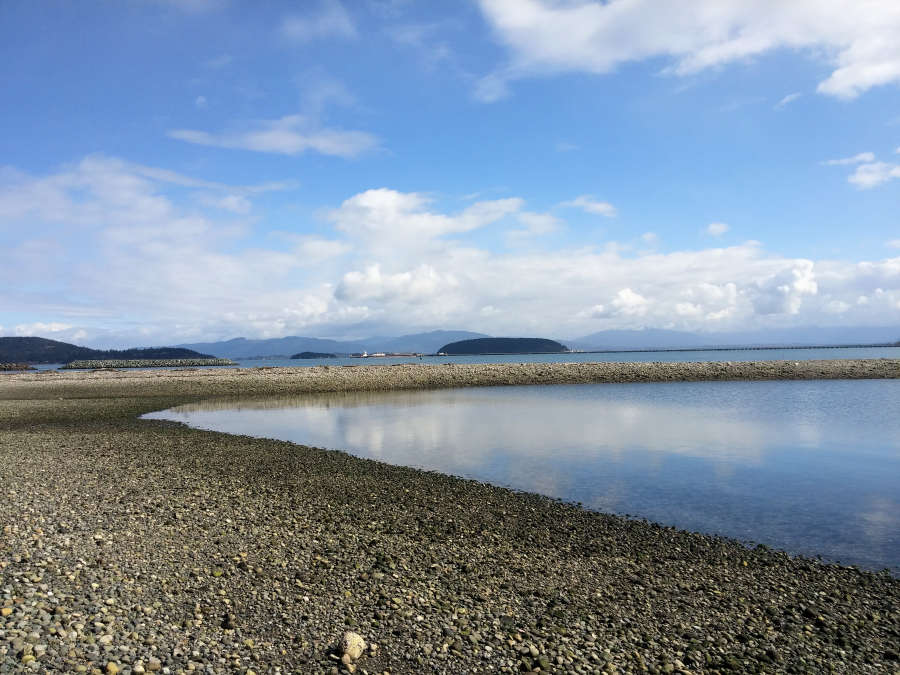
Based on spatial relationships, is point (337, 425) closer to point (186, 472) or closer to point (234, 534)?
point (186, 472)

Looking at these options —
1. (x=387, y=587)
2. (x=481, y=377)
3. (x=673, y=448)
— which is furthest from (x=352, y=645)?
(x=481, y=377)

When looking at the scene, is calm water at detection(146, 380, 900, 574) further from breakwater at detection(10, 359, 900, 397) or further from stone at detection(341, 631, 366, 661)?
breakwater at detection(10, 359, 900, 397)

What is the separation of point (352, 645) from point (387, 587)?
6.95 ft

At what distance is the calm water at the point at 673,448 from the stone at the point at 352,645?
9.73 m

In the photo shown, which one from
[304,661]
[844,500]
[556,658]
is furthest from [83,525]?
[844,500]

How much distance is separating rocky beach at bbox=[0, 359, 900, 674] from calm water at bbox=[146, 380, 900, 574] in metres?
2.32

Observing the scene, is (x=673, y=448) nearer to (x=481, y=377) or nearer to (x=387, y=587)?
(x=387, y=587)

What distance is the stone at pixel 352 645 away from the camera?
7.05 metres

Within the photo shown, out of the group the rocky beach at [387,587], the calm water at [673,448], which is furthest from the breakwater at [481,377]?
the rocky beach at [387,587]

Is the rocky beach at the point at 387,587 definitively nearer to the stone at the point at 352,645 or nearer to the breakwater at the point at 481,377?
the stone at the point at 352,645

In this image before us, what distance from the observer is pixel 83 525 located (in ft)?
38.1

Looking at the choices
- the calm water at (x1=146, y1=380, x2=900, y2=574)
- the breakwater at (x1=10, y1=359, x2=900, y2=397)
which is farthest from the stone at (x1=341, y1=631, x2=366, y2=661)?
the breakwater at (x1=10, y1=359, x2=900, y2=397)

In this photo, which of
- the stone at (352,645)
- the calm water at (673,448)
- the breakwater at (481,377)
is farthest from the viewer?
the breakwater at (481,377)

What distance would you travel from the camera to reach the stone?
23.1 feet
